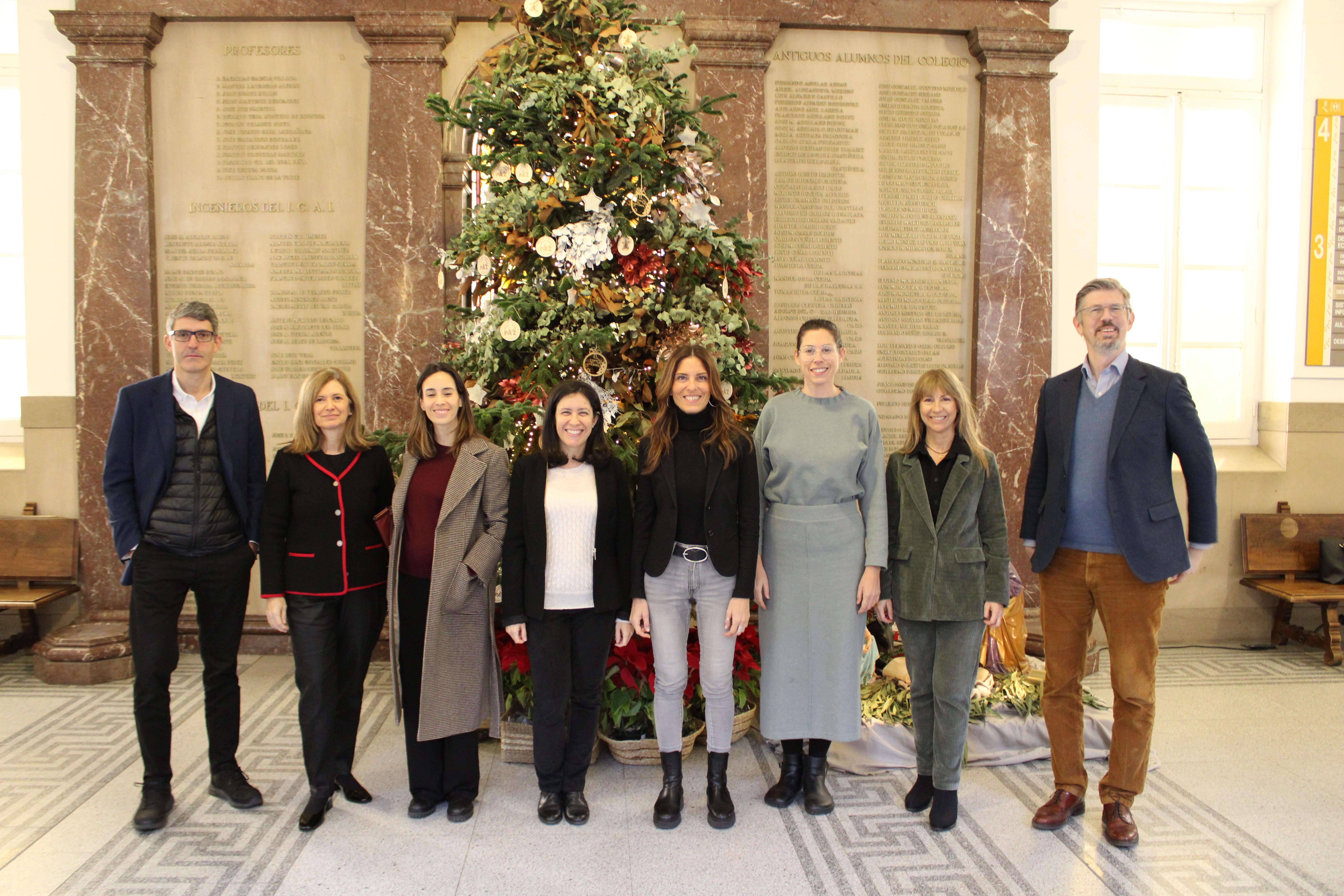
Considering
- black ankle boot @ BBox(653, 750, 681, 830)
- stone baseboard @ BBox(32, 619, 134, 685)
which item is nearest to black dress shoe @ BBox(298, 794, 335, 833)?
black ankle boot @ BBox(653, 750, 681, 830)

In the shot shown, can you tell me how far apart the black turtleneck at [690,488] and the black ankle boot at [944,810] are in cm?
124

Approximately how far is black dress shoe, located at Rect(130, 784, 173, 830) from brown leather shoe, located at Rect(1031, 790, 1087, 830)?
3139 millimetres

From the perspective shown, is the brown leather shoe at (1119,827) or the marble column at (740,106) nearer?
the brown leather shoe at (1119,827)

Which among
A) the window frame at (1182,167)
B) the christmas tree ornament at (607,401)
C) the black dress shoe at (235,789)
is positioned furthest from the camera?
the window frame at (1182,167)

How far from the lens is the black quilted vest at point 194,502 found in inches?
114

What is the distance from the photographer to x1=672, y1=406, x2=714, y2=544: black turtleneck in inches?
111

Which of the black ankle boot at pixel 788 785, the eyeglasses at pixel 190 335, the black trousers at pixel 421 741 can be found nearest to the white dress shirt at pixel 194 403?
the eyeglasses at pixel 190 335

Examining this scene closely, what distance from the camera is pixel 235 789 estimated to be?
120 inches

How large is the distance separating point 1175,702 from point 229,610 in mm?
4537

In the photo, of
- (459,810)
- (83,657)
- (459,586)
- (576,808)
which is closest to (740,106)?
(459,586)

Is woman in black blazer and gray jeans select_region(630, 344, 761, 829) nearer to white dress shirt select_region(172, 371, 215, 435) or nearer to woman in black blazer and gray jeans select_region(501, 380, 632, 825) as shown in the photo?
woman in black blazer and gray jeans select_region(501, 380, 632, 825)

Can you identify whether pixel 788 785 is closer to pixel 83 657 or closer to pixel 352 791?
pixel 352 791

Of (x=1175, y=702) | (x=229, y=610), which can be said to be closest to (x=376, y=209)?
(x=229, y=610)

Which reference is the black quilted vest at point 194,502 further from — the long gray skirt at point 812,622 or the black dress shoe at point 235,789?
the long gray skirt at point 812,622
